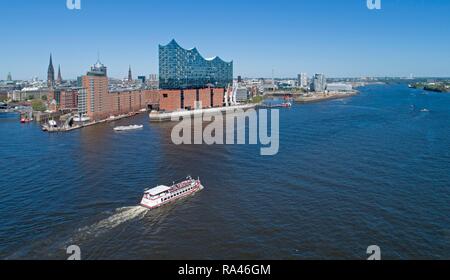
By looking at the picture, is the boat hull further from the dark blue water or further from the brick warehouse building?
the brick warehouse building

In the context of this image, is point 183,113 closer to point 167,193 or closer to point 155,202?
point 167,193

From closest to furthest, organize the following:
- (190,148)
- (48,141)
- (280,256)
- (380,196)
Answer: (280,256) → (380,196) → (190,148) → (48,141)

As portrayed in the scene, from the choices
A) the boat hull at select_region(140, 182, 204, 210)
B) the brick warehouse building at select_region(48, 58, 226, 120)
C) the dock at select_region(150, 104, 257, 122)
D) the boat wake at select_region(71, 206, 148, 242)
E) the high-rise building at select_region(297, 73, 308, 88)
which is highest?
the high-rise building at select_region(297, 73, 308, 88)

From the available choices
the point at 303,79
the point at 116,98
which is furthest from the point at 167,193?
the point at 303,79

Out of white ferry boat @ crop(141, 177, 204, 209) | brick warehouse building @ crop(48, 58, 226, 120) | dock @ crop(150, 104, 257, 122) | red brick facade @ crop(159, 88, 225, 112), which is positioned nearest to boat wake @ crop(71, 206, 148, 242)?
white ferry boat @ crop(141, 177, 204, 209)

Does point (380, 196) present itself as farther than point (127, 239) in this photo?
Yes
